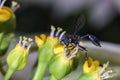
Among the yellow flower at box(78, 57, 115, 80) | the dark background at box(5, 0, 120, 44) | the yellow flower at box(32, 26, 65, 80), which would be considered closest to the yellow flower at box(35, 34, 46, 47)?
the yellow flower at box(32, 26, 65, 80)

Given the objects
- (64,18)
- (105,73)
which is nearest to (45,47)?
(105,73)

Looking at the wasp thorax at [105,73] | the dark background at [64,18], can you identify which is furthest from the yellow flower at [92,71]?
the dark background at [64,18]

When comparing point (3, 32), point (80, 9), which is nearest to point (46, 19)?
point (80, 9)

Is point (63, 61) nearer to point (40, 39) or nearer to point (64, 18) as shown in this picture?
point (40, 39)

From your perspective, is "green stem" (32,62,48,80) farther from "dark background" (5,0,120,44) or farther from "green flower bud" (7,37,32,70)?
"dark background" (5,0,120,44)

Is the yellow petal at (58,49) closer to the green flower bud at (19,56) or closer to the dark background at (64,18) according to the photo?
the green flower bud at (19,56)

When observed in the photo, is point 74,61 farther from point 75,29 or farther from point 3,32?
point 3,32
